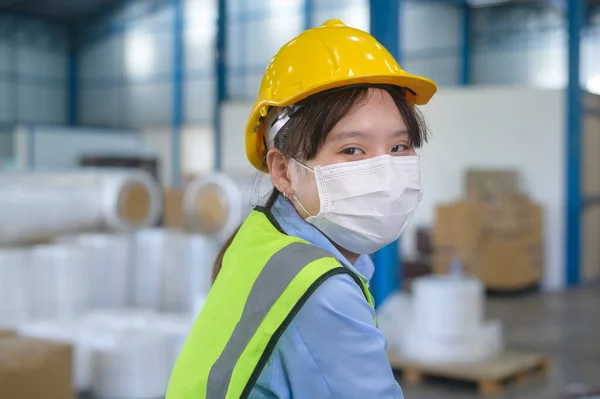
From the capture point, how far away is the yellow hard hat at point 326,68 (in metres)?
1.28

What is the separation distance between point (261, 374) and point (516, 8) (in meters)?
18.0

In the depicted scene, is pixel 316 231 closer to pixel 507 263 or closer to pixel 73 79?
pixel 507 263

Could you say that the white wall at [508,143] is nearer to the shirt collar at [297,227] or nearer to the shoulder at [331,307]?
the shirt collar at [297,227]

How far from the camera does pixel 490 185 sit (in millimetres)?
9445

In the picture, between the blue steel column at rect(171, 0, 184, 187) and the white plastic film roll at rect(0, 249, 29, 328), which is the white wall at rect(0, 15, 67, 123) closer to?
the blue steel column at rect(171, 0, 184, 187)

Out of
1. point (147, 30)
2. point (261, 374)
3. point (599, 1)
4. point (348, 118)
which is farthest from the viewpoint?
point (147, 30)

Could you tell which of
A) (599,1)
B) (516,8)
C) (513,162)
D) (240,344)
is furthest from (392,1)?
(516,8)

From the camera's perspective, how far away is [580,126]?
31.9 feet

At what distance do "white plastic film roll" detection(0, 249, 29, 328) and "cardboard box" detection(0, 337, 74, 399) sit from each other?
980 mm

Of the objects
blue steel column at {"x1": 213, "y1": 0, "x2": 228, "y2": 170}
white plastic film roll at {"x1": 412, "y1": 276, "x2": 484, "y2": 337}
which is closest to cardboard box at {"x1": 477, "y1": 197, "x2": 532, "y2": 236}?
white plastic film roll at {"x1": 412, "y1": 276, "x2": 484, "y2": 337}

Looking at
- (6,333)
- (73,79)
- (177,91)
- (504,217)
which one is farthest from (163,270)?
(73,79)

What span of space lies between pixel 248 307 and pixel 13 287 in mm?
3476

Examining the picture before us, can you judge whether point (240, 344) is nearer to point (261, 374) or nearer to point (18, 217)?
point (261, 374)

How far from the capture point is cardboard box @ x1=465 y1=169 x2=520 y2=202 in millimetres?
9281
